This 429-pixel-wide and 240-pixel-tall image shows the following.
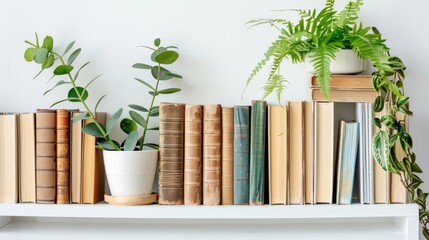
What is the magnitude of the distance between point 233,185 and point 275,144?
0.50 feet

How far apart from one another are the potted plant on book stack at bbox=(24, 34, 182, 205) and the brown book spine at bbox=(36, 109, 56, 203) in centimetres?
8

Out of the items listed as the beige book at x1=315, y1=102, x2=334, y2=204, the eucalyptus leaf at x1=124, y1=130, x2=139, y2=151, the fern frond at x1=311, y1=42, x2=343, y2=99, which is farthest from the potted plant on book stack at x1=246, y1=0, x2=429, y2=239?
the eucalyptus leaf at x1=124, y1=130, x2=139, y2=151

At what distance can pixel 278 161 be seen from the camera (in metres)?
1.31

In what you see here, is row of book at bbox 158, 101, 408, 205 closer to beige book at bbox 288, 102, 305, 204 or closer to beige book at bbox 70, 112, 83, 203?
beige book at bbox 288, 102, 305, 204

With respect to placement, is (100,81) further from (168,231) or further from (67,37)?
(168,231)

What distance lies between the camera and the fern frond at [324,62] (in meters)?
1.21

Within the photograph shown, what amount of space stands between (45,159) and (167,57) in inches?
16.4

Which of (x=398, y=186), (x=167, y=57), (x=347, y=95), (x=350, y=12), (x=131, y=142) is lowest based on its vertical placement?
(x=398, y=186)

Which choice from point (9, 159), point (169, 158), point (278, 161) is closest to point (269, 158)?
point (278, 161)

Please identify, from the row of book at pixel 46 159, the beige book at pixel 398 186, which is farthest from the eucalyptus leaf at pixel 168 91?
the beige book at pixel 398 186

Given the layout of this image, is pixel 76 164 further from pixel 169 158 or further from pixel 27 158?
pixel 169 158

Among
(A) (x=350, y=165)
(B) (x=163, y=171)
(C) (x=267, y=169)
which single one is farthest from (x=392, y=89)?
(B) (x=163, y=171)

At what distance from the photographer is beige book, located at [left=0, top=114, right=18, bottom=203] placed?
4.36 ft

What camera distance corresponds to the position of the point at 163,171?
131cm
